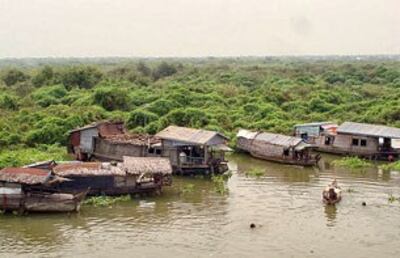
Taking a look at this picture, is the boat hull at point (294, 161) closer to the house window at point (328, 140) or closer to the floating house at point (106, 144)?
the house window at point (328, 140)

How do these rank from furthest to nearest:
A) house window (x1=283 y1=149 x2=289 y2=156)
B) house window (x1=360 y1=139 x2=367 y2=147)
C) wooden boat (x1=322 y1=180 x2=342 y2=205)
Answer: house window (x1=360 y1=139 x2=367 y2=147) < house window (x1=283 y1=149 x2=289 y2=156) < wooden boat (x1=322 y1=180 x2=342 y2=205)

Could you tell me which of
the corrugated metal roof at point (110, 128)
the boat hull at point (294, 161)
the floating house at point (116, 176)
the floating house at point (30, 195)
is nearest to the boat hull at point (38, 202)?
the floating house at point (30, 195)

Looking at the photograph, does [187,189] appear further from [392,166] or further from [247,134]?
[392,166]

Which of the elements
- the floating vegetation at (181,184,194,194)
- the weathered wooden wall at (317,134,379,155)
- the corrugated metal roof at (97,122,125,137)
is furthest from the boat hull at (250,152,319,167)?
the corrugated metal roof at (97,122,125,137)

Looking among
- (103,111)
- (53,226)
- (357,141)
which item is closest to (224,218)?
(53,226)

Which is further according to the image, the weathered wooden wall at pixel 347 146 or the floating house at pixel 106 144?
the weathered wooden wall at pixel 347 146

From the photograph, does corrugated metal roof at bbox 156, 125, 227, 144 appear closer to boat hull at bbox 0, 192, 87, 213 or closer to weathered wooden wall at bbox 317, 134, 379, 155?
boat hull at bbox 0, 192, 87, 213
